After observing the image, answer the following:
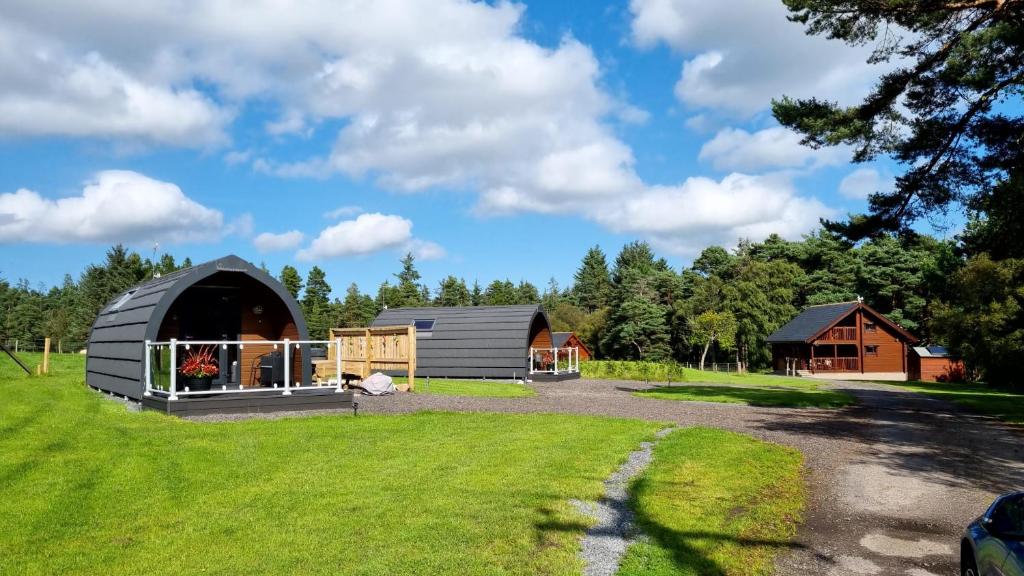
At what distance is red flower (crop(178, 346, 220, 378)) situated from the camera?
48.0 feet

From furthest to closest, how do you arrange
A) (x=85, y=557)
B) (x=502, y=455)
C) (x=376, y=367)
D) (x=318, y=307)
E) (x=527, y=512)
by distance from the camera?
(x=318, y=307)
(x=376, y=367)
(x=502, y=455)
(x=527, y=512)
(x=85, y=557)

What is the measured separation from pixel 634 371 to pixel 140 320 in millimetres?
25066

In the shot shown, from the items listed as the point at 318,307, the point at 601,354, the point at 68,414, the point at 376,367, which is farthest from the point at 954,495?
the point at 318,307

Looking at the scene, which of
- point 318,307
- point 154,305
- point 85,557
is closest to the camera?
point 85,557

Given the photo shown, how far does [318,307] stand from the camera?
7731cm

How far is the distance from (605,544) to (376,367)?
22742mm

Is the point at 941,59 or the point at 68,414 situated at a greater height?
the point at 941,59

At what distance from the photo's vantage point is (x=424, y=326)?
30828 millimetres

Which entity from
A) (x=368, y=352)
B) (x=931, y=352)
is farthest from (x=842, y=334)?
(x=368, y=352)

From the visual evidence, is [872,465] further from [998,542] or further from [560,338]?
[560,338]

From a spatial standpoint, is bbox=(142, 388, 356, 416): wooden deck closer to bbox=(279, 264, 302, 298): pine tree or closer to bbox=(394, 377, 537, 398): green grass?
bbox=(394, 377, 537, 398): green grass

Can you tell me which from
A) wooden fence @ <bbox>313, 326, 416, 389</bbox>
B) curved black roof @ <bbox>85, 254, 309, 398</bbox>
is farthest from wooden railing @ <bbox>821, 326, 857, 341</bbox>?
curved black roof @ <bbox>85, 254, 309, 398</bbox>

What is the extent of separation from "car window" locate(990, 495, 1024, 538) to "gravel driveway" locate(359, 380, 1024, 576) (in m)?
1.39

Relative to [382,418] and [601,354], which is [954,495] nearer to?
[382,418]
